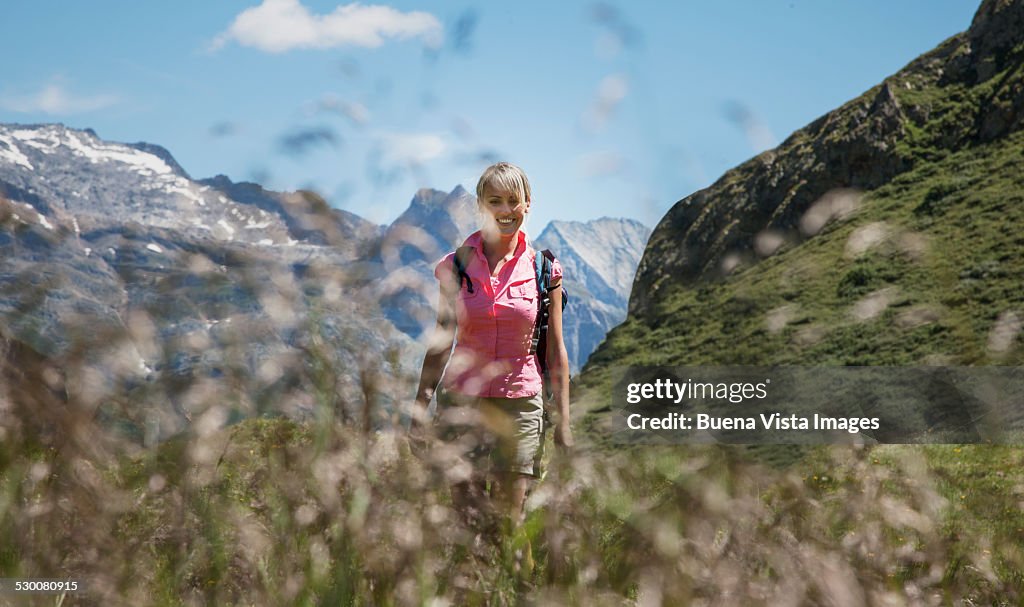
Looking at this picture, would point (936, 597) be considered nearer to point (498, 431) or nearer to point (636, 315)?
point (498, 431)

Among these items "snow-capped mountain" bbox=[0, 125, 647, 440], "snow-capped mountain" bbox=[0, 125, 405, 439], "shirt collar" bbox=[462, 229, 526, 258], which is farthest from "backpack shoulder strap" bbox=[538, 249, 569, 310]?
"snow-capped mountain" bbox=[0, 125, 405, 439]

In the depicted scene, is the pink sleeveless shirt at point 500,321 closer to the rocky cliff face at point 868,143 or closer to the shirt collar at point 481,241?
the shirt collar at point 481,241

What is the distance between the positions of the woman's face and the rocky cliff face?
2540 inches

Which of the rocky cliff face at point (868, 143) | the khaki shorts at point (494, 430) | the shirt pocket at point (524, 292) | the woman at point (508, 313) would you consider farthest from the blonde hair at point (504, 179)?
the rocky cliff face at point (868, 143)

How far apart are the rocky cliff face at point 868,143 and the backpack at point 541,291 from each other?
6436 cm

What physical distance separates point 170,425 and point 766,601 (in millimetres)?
1724

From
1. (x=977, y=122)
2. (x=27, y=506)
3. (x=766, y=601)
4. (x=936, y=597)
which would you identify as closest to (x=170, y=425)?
(x=27, y=506)

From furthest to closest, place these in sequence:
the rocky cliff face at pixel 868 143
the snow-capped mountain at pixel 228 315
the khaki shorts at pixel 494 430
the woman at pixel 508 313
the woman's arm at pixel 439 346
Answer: the rocky cliff face at pixel 868 143, the woman at pixel 508 313, the woman's arm at pixel 439 346, the khaki shorts at pixel 494 430, the snow-capped mountain at pixel 228 315

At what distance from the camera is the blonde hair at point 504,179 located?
4870mm

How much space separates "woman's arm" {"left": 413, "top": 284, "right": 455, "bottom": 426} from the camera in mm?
2823

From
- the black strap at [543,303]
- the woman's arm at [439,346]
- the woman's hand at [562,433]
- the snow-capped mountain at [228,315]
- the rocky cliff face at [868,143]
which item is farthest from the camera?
the rocky cliff face at [868,143]

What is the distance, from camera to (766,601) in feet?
6.11

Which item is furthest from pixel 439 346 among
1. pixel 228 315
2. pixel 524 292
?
pixel 524 292

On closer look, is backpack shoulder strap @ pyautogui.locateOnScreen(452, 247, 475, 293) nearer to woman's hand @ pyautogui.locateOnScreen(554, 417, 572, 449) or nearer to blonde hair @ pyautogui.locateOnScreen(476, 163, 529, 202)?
blonde hair @ pyautogui.locateOnScreen(476, 163, 529, 202)
